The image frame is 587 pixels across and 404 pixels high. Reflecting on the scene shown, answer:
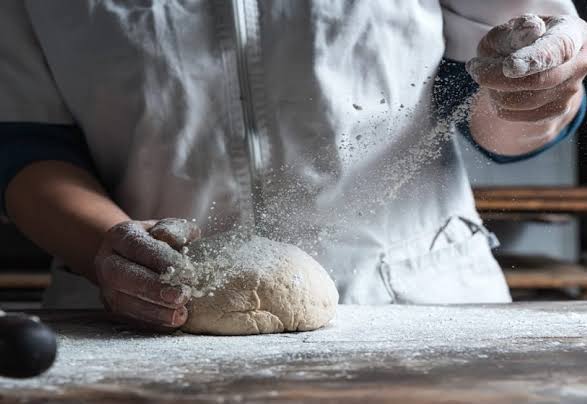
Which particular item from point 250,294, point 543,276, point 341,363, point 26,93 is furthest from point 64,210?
point 543,276

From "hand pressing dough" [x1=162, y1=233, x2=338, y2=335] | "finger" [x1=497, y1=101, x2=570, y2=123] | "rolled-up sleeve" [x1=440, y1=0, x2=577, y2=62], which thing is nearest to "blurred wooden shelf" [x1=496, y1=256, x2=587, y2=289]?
"rolled-up sleeve" [x1=440, y1=0, x2=577, y2=62]

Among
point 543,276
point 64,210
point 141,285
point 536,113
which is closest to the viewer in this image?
point 141,285

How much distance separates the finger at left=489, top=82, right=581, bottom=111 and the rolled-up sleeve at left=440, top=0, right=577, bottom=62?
10.2 inches

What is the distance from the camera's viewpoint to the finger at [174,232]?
93cm

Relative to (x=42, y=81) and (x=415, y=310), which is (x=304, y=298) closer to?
(x=415, y=310)

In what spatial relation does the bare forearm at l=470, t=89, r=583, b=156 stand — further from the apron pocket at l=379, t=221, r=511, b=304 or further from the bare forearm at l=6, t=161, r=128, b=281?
the bare forearm at l=6, t=161, r=128, b=281

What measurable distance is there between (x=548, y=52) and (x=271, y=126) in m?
0.45

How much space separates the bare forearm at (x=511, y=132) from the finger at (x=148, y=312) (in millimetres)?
522

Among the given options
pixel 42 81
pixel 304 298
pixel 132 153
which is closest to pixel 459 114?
pixel 304 298

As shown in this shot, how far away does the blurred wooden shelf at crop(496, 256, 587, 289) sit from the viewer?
6.23 ft

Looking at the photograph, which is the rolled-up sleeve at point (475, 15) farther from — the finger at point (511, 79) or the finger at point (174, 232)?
the finger at point (174, 232)

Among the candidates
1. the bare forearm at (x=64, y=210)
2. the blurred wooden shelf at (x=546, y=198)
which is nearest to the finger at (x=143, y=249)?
the bare forearm at (x=64, y=210)

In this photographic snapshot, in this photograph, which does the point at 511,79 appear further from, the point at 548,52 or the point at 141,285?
the point at 141,285

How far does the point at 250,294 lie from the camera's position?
924mm
